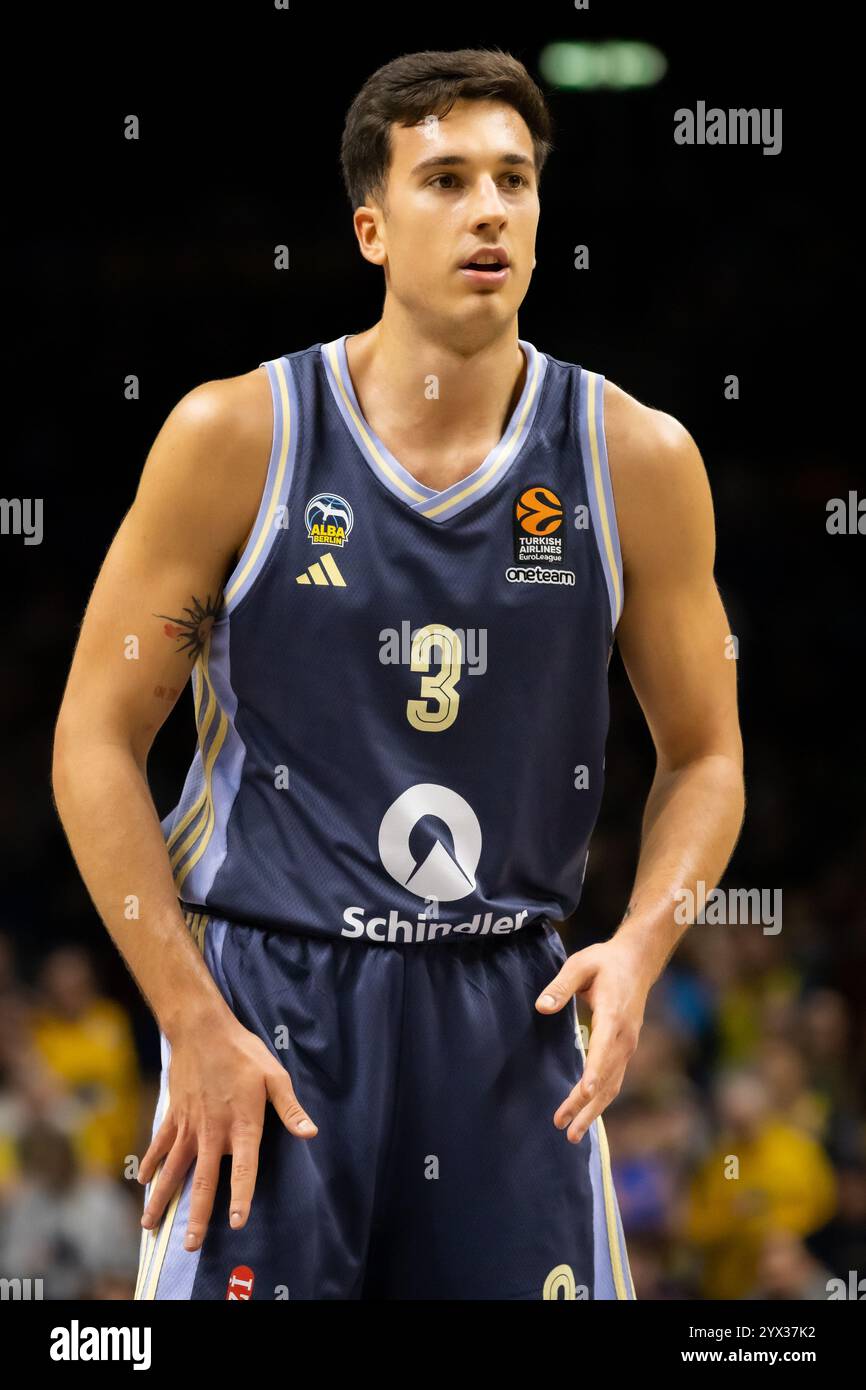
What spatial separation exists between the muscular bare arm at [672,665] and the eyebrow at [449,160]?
372 mm

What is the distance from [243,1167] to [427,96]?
1.53 meters

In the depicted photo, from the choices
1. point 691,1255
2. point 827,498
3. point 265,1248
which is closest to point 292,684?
point 265,1248

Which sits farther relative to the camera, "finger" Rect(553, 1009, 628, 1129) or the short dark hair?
the short dark hair

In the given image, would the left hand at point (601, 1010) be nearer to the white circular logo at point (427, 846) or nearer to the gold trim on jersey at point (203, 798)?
the white circular logo at point (427, 846)

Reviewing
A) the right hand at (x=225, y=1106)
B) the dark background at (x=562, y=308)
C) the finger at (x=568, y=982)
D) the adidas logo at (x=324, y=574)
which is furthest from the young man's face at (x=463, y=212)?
the dark background at (x=562, y=308)

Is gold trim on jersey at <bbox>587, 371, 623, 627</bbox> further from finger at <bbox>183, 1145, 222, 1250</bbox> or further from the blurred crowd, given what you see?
the blurred crowd

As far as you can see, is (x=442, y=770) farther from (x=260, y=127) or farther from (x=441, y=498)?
(x=260, y=127)

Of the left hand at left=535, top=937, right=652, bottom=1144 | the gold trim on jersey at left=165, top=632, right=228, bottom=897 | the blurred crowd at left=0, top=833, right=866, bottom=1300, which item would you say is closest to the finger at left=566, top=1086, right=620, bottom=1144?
the left hand at left=535, top=937, right=652, bottom=1144

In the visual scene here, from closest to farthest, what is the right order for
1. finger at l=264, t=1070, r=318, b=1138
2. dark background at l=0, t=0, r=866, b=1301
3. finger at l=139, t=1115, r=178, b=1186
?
1. finger at l=264, t=1070, r=318, b=1138
2. finger at l=139, t=1115, r=178, b=1186
3. dark background at l=0, t=0, r=866, b=1301

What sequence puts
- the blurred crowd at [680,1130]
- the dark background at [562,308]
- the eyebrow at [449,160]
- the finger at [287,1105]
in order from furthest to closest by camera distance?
the dark background at [562,308]
the blurred crowd at [680,1130]
the eyebrow at [449,160]
the finger at [287,1105]

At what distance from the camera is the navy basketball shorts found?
Result: 2.53 metres

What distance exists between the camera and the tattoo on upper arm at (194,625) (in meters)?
2.62

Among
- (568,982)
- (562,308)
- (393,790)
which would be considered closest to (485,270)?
(393,790)

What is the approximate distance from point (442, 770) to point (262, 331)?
487 cm
